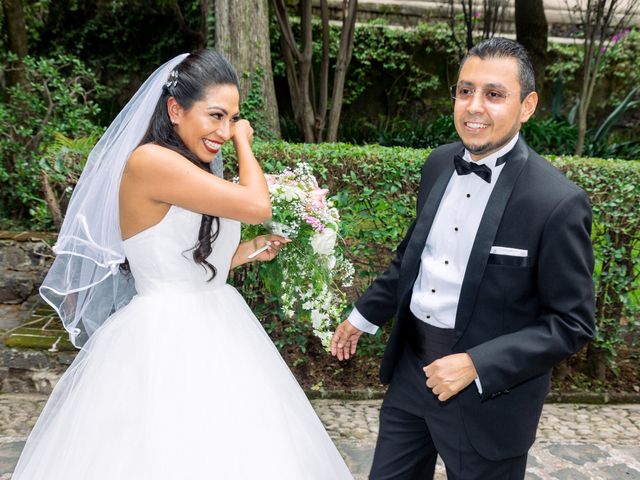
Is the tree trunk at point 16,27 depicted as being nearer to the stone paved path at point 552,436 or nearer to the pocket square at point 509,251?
the stone paved path at point 552,436

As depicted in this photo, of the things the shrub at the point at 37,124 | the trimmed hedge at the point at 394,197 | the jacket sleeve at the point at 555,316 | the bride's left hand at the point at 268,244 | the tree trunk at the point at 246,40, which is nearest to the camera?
the jacket sleeve at the point at 555,316

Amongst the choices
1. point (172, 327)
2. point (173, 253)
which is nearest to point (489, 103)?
point (173, 253)

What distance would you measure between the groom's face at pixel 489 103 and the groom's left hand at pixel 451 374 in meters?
0.76

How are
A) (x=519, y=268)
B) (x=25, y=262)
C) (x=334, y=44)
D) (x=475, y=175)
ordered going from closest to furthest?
1. (x=519, y=268)
2. (x=475, y=175)
3. (x=25, y=262)
4. (x=334, y=44)

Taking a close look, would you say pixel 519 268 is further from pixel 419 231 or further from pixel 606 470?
pixel 606 470

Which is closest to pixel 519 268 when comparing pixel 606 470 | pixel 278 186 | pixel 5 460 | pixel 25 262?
pixel 278 186

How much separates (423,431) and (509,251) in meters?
0.83

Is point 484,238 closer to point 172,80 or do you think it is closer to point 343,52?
point 172,80

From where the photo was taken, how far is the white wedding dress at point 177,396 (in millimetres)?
2680

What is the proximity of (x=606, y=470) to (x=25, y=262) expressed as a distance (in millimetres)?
5534

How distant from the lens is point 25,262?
683 centimetres

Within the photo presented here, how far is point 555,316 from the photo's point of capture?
2.26 m

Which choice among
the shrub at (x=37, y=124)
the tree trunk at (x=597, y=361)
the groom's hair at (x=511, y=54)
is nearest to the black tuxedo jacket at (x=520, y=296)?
the groom's hair at (x=511, y=54)

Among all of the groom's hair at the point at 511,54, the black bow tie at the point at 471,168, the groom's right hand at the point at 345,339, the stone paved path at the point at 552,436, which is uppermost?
the groom's hair at the point at 511,54
